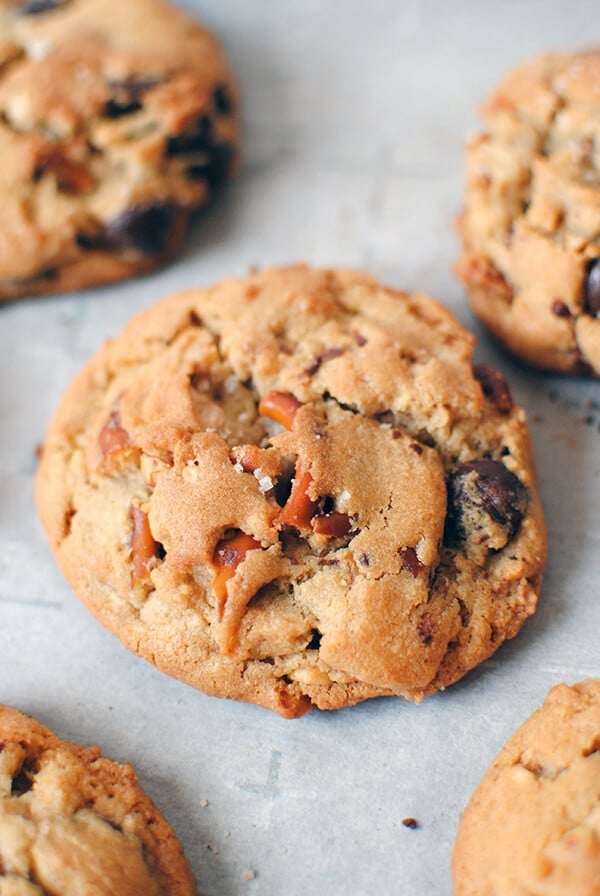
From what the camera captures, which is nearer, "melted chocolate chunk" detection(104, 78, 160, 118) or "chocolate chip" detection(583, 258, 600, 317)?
"chocolate chip" detection(583, 258, 600, 317)

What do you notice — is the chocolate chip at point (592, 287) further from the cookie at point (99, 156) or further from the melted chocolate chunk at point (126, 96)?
the melted chocolate chunk at point (126, 96)

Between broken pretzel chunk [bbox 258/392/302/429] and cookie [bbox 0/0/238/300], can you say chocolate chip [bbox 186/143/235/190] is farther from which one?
broken pretzel chunk [bbox 258/392/302/429]

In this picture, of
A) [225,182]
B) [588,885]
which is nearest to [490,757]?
[588,885]

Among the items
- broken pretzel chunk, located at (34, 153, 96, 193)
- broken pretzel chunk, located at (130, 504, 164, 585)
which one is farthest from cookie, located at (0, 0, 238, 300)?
broken pretzel chunk, located at (130, 504, 164, 585)

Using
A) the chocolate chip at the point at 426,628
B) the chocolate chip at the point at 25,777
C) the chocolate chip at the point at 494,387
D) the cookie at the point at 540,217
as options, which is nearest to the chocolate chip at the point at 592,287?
the cookie at the point at 540,217

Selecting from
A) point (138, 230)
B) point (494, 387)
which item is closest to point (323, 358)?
point (494, 387)

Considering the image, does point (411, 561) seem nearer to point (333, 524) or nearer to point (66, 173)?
point (333, 524)

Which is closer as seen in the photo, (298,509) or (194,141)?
(298,509)
